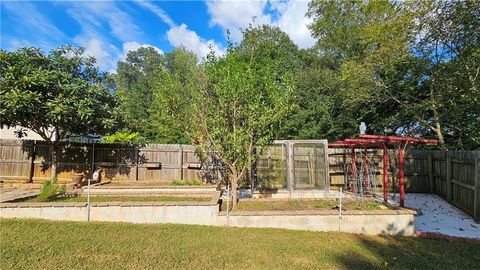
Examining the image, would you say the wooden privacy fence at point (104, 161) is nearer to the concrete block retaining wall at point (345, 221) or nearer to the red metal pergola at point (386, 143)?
the red metal pergola at point (386, 143)

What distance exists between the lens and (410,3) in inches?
460

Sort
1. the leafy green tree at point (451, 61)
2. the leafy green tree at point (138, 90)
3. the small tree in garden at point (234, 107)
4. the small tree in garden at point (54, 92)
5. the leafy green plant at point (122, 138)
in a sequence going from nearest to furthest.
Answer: the small tree in garden at point (234, 107)
the small tree in garden at point (54, 92)
the leafy green tree at point (451, 61)
the leafy green tree at point (138, 90)
the leafy green plant at point (122, 138)


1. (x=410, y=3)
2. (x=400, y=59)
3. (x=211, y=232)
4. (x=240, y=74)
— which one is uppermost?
(x=410, y=3)

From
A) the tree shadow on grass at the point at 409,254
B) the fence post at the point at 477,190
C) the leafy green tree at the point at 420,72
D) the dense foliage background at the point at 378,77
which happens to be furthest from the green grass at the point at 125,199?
the leafy green tree at the point at 420,72

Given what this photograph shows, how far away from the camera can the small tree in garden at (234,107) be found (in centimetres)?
702

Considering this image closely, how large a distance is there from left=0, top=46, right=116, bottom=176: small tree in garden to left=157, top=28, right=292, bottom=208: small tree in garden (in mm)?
3698

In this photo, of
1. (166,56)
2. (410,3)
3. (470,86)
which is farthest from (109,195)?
(166,56)

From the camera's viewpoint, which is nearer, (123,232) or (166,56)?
(123,232)

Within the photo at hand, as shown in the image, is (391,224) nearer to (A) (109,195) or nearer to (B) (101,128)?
(A) (109,195)

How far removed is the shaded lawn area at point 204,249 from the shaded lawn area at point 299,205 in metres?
1.10

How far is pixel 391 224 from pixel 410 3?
9477 millimetres

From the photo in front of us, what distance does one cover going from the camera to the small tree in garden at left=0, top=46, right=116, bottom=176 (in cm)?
875

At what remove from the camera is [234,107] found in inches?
281

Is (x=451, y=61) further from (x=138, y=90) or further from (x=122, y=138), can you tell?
(x=138, y=90)
